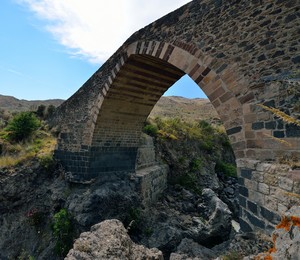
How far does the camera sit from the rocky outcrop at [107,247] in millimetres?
3680

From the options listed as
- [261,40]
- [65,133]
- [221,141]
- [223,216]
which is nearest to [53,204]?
[65,133]

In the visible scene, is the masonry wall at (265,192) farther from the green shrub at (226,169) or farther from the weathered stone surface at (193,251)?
the green shrub at (226,169)

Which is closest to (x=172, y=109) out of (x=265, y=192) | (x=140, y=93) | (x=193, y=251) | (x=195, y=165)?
(x=195, y=165)

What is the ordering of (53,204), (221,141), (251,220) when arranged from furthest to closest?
1. (221,141)
2. (53,204)
3. (251,220)

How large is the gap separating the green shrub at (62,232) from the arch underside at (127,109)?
6.17ft

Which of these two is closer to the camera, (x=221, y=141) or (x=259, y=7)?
(x=259, y=7)

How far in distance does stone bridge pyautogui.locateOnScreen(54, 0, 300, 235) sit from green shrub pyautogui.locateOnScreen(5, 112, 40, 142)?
374 cm

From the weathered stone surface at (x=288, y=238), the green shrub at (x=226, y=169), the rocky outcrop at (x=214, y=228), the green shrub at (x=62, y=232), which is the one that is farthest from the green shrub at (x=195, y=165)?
the weathered stone surface at (x=288, y=238)

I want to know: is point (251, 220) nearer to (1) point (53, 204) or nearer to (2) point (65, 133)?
(1) point (53, 204)

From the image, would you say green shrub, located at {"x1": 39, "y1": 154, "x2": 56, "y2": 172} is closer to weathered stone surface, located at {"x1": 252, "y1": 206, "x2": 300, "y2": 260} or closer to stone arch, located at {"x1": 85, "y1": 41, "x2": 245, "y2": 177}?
stone arch, located at {"x1": 85, "y1": 41, "x2": 245, "y2": 177}

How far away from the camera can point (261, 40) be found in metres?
4.46

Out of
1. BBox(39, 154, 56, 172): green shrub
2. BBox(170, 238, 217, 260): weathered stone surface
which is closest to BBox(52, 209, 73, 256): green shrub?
BBox(39, 154, 56, 172): green shrub

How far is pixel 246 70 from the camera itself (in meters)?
4.60

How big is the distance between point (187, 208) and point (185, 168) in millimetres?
2753
